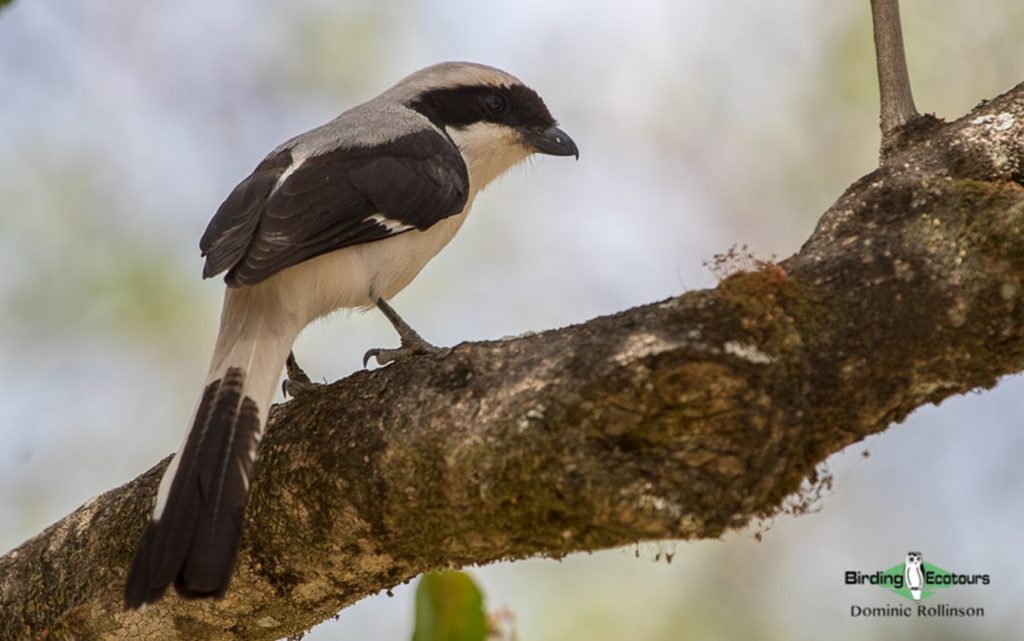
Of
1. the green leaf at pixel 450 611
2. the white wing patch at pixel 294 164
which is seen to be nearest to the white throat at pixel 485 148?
the white wing patch at pixel 294 164

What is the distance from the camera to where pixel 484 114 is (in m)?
4.57

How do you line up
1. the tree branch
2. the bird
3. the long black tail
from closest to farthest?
1. the long black tail
2. the bird
3. the tree branch

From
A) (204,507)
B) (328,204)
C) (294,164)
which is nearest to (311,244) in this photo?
(328,204)

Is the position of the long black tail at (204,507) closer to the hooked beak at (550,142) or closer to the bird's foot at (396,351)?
the bird's foot at (396,351)

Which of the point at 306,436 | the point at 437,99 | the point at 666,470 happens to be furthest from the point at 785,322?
the point at 437,99

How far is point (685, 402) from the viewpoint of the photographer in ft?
7.26

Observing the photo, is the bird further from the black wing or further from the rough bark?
the rough bark

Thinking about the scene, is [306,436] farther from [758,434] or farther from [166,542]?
[758,434]

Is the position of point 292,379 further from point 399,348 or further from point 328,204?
point 328,204

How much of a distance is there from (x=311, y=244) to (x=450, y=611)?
1.61 m

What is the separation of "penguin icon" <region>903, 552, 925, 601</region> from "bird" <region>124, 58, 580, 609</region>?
82.0 inches

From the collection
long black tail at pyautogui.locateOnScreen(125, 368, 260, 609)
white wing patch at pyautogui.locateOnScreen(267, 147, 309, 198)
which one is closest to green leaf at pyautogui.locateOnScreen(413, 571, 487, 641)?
long black tail at pyautogui.locateOnScreen(125, 368, 260, 609)

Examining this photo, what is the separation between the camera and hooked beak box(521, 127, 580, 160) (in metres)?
4.64

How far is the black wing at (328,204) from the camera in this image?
3262 mm
